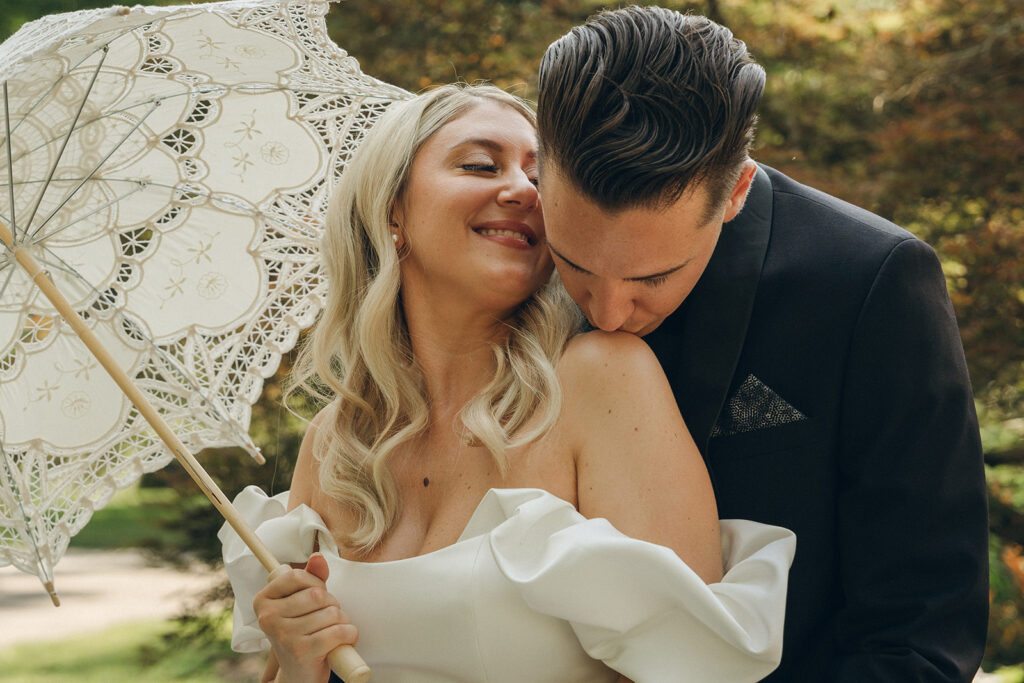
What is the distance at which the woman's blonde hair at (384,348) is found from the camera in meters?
2.53

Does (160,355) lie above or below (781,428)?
below

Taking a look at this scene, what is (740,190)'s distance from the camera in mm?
2217

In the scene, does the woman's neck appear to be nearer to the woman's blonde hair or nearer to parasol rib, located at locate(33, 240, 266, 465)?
the woman's blonde hair

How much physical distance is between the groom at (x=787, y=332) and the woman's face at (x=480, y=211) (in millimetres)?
314

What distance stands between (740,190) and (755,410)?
0.48 meters

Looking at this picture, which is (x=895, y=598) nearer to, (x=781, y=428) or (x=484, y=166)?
(x=781, y=428)

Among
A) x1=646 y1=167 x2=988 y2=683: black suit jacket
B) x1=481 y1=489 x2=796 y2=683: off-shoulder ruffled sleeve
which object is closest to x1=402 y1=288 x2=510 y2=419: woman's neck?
x1=646 y1=167 x2=988 y2=683: black suit jacket

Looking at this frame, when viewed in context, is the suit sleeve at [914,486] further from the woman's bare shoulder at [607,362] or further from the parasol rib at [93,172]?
the parasol rib at [93,172]

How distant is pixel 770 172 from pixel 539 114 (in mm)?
646

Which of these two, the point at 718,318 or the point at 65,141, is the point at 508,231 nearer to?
the point at 718,318

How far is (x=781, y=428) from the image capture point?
7.24 feet

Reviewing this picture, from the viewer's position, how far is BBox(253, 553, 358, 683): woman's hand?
7.51 feet

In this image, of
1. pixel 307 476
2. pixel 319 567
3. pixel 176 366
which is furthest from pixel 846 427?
pixel 176 366

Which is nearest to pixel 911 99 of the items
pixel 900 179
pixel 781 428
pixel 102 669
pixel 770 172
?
pixel 900 179
